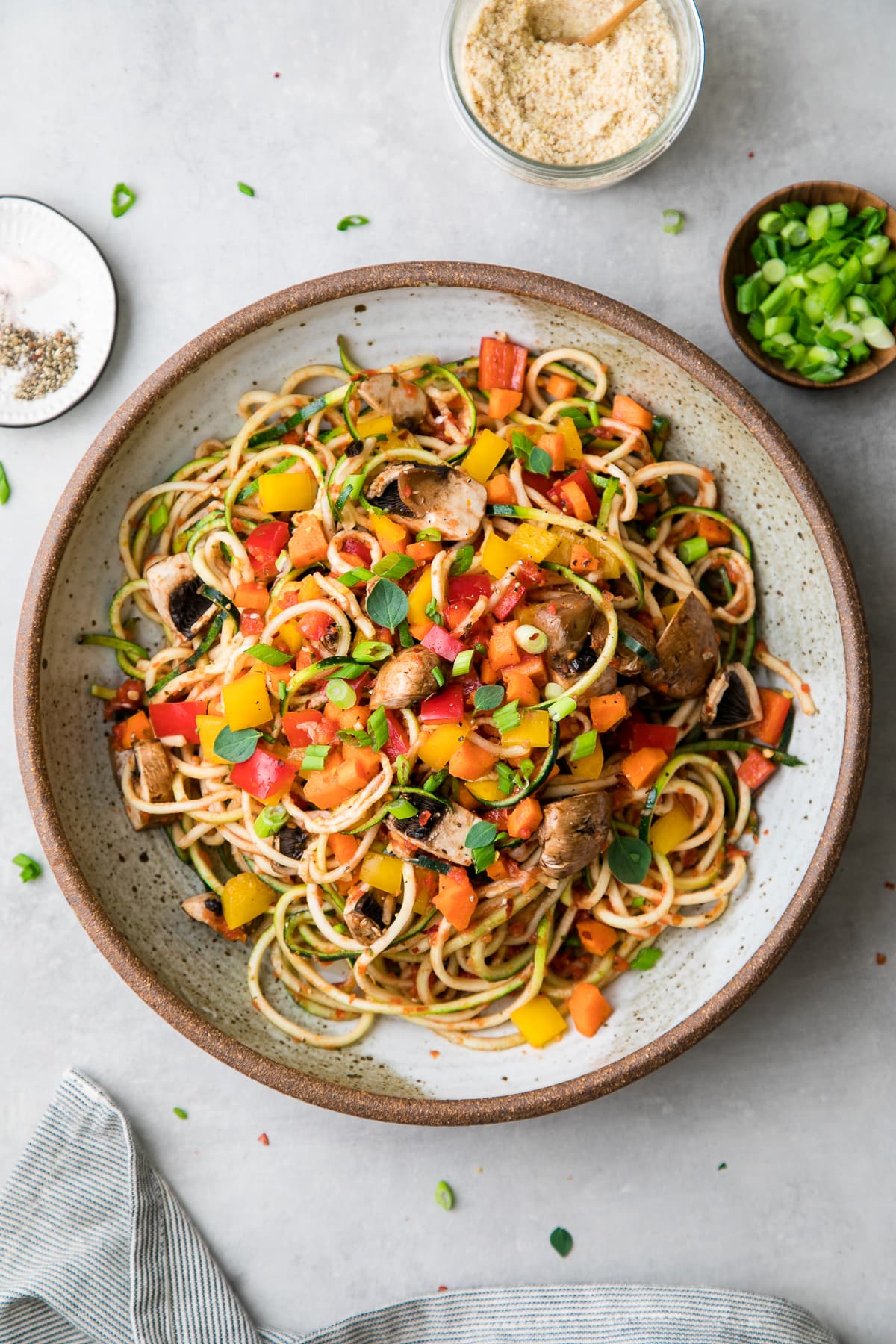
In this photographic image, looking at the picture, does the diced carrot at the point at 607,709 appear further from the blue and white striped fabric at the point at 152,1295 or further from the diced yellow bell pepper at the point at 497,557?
the blue and white striped fabric at the point at 152,1295

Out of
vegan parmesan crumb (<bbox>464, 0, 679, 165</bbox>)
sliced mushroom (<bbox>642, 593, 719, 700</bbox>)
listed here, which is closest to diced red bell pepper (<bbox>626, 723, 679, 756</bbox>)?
sliced mushroom (<bbox>642, 593, 719, 700</bbox>)

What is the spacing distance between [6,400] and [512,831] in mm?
2848

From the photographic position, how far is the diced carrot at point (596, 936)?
383 cm

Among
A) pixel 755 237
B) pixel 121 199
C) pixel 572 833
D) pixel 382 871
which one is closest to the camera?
pixel 572 833

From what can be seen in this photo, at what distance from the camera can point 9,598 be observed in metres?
→ 4.34

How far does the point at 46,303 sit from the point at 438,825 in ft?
9.35

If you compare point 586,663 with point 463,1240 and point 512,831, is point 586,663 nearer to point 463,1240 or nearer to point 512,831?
point 512,831

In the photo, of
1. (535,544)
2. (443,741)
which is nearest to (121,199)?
(535,544)

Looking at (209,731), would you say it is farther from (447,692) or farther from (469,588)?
(469,588)

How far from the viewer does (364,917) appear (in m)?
3.57

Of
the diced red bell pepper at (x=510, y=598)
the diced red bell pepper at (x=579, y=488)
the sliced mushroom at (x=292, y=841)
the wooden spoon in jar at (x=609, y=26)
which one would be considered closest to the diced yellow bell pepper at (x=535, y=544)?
the diced red bell pepper at (x=510, y=598)

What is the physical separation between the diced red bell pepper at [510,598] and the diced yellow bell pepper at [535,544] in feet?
0.43

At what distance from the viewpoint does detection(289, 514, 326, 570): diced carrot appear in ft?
11.9

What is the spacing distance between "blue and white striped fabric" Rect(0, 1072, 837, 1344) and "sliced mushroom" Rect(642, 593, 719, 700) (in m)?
2.66
